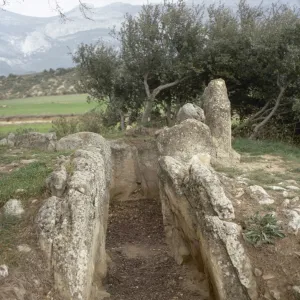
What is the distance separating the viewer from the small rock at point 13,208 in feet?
31.1

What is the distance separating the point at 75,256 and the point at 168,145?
579 centimetres

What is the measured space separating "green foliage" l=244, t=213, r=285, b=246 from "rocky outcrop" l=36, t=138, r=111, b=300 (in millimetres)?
3102

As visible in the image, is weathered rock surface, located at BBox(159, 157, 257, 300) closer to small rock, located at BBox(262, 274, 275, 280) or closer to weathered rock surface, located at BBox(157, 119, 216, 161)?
small rock, located at BBox(262, 274, 275, 280)

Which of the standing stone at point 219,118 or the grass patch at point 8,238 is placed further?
the standing stone at point 219,118

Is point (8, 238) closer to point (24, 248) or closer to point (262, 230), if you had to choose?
point (24, 248)

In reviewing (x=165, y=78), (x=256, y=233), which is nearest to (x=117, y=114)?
(x=165, y=78)

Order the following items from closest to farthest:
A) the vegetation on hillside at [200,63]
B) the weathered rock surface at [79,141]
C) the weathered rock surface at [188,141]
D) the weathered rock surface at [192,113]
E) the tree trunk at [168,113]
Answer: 1. the weathered rock surface at [188,141]
2. the weathered rock surface at [79,141]
3. the weathered rock surface at [192,113]
4. the vegetation on hillside at [200,63]
5. the tree trunk at [168,113]

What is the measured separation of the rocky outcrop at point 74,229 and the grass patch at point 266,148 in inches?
291

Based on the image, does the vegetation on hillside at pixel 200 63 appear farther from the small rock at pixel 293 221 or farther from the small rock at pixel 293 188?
the small rock at pixel 293 221

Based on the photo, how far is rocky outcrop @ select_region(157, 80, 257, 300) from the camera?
9.00 m

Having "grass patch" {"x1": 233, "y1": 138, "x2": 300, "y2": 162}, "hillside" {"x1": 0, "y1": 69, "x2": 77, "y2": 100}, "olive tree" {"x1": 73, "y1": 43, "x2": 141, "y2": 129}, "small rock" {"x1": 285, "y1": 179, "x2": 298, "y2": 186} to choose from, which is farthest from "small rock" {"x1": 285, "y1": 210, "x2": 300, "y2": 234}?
"hillside" {"x1": 0, "y1": 69, "x2": 77, "y2": 100}

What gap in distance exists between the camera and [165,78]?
20.6m

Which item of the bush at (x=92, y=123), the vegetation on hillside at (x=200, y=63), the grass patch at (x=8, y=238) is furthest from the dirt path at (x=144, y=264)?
the bush at (x=92, y=123)

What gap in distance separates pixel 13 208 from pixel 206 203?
3.90m
